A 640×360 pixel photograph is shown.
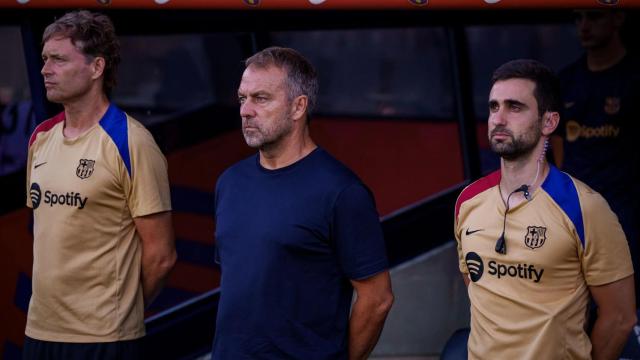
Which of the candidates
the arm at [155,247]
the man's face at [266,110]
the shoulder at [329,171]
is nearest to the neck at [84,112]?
the arm at [155,247]

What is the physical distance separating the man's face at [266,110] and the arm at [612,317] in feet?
3.33

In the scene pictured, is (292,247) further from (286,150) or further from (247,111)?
(247,111)

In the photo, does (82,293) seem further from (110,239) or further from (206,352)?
(206,352)

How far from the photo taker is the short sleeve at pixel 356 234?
2.85m

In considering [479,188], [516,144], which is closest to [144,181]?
[479,188]

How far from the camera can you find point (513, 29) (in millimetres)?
5969

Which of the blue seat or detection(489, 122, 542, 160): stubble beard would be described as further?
the blue seat

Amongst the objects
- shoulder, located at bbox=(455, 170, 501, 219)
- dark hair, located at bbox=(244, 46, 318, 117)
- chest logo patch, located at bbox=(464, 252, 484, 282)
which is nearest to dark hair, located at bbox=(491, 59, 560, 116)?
shoulder, located at bbox=(455, 170, 501, 219)

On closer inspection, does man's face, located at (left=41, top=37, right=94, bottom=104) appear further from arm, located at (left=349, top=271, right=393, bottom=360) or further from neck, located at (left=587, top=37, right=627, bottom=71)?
neck, located at (left=587, top=37, right=627, bottom=71)

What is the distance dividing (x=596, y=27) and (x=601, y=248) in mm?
1542

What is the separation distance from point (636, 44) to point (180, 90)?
2.23 metres

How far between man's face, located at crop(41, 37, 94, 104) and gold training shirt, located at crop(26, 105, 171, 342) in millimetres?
150

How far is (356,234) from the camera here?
285 centimetres

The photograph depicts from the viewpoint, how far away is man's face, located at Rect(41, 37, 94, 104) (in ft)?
11.1
